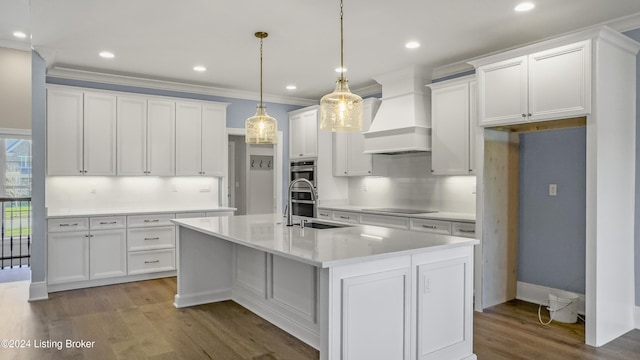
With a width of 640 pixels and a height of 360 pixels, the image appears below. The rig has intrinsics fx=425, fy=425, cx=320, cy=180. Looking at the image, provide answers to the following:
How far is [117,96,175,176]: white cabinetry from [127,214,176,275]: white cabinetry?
0.69 metres

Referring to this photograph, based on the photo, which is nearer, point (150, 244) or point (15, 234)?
point (150, 244)

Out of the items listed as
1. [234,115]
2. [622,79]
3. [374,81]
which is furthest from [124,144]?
[622,79]

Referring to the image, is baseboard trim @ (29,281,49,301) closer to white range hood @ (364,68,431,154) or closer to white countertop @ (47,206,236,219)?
white countertop @ (47,206,236,219)

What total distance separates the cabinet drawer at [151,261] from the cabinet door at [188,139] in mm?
1120

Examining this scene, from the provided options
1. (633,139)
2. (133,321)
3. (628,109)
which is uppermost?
(628,109)

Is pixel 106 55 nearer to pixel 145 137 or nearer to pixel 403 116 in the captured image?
pixel 145 137

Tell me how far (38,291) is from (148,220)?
1.35 metres

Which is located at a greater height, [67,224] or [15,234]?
[67,224]

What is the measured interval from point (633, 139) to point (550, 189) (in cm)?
84

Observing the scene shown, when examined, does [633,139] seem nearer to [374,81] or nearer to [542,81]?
[542,81]

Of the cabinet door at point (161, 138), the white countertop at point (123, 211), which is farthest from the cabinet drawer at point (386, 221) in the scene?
the cabinet door at point (161, 138)

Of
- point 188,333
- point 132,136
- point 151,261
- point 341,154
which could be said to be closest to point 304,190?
point 341,154

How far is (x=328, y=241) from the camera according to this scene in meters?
2.79

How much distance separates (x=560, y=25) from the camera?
3750mm
